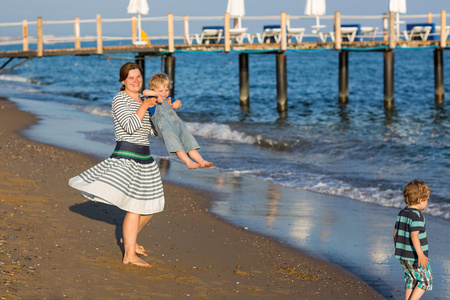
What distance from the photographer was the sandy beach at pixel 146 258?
4.35m

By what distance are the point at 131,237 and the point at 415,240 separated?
221cm

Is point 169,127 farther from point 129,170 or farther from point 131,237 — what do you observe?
point 131,237

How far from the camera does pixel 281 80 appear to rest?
2127 centimetres

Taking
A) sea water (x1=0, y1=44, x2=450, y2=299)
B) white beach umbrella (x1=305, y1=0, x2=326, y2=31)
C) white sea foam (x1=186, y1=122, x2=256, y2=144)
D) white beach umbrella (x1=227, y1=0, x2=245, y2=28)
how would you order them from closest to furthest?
sea water (x1=0, y1=44, x2=450, y2=299), white sea foam (x1=186, y1=122, x2=256, y2=144), white beach umbrella (x1=305, y1=0, x2=326, y2=31), white beach umbrella (x1=227, y1=0, x2=245, y2=28)

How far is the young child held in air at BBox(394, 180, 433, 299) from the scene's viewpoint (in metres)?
3.96

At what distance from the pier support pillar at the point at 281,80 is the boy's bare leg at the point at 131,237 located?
16434 mm

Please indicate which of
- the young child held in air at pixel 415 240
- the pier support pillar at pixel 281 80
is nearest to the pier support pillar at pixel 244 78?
the pier support pillar at pixel 281 80

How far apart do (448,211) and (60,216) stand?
4.95m

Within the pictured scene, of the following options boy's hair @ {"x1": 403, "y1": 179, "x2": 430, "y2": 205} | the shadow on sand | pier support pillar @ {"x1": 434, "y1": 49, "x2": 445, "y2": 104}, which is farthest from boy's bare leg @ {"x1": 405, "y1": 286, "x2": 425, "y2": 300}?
pier support pillar @ {"x1": 434, "y1": 49, "x2": 445, "y2": 104}

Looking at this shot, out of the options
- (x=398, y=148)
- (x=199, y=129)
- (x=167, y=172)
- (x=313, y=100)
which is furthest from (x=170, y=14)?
(x=313, y=100)

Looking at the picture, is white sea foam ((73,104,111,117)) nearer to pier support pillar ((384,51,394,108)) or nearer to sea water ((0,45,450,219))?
sea water ((0,45,450,219))

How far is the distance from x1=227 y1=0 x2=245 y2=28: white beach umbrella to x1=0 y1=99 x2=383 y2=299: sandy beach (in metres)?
15.3

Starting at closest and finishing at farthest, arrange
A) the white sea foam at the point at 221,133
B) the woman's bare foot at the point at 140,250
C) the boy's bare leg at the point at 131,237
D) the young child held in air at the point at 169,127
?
1. the young child held in air at the point at 169,127
2. the boy's bare leg at the point at 131,237
3. the woman's bare foot at the point at 140,250
4. the white sea foam at the point at 221,133

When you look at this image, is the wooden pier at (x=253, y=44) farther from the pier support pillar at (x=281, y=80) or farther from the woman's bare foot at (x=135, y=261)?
the woman's bare foot at (x=135, y=261)
